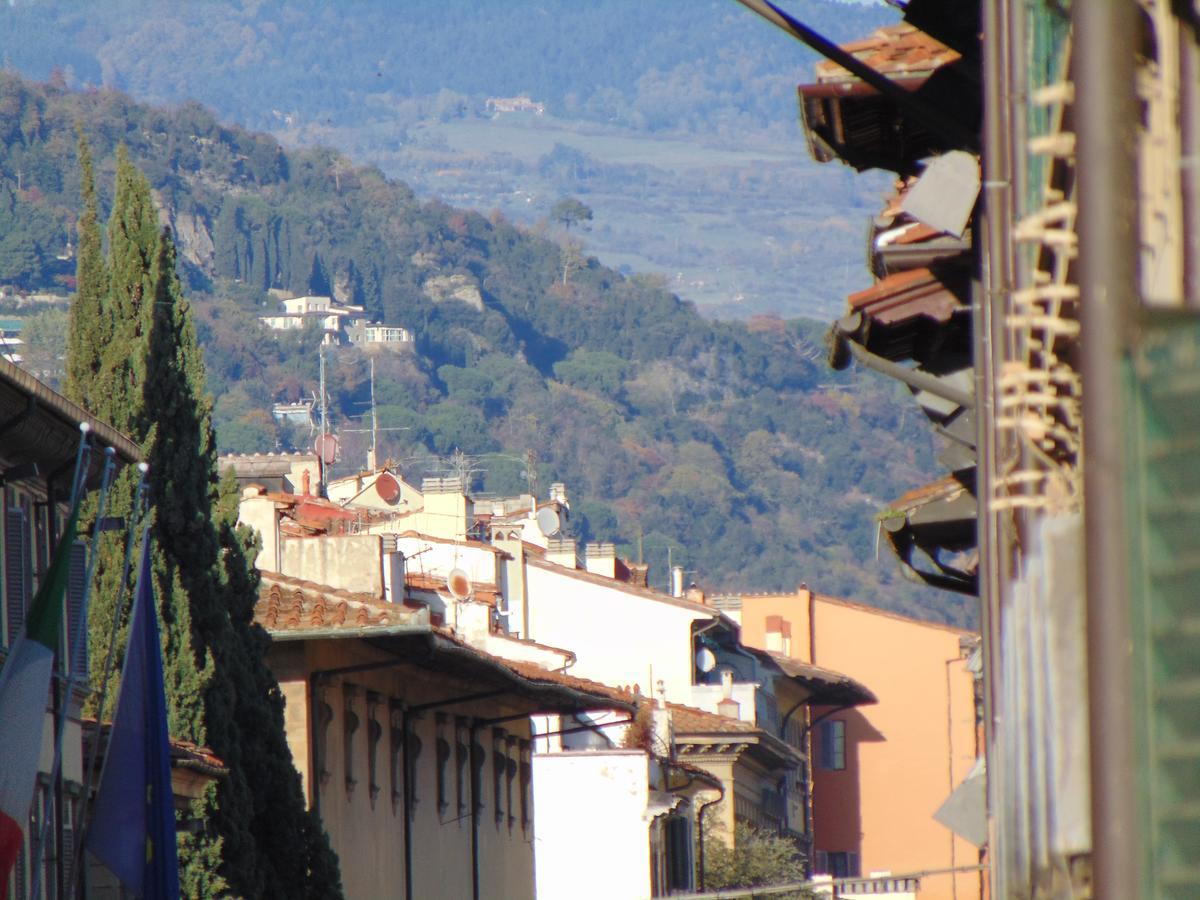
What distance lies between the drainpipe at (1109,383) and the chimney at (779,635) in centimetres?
6730

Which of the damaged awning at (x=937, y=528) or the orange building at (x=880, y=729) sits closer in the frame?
the damaged awning at (x=937, y=528)

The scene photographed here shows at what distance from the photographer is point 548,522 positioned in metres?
67.2

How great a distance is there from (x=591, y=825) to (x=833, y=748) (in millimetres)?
33566

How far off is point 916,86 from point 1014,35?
3.58 m

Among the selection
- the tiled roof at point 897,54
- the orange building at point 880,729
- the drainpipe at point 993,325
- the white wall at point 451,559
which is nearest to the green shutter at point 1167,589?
the drainpipe at point 993,325

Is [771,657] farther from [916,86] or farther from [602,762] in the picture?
[916,86]

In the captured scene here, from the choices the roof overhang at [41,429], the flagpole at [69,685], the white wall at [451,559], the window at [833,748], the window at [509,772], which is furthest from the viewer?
the window at [833,748]

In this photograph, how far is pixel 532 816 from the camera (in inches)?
1515

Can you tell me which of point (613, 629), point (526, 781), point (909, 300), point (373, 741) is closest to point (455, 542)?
point (526, 781)

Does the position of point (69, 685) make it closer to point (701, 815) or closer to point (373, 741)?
point (373, 741)

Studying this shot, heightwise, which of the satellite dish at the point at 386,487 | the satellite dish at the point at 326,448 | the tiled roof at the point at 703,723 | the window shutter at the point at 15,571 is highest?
the satellite dish at the point at 326,448

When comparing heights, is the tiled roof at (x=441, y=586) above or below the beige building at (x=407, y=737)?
above

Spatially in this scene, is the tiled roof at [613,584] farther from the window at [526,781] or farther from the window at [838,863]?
the window at [838,863]

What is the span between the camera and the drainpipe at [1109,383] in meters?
3.21
